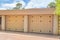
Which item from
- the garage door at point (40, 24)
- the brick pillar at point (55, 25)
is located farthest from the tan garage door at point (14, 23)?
the brick pillar at point (55, 25)

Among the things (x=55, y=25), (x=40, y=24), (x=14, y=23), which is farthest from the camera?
(x=14, y=23)

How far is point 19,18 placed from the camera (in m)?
25.3

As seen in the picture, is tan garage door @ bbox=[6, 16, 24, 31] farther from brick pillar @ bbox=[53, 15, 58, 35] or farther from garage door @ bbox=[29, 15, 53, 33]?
brick pillar @ bbox=[53, 15, 58, 35]

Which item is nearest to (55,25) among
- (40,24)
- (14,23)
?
(40,24)

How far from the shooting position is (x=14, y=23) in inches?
Answer: 1011

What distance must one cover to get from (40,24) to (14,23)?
13.1 ft

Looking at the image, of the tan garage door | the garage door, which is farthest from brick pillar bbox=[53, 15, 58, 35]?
the tan garage door

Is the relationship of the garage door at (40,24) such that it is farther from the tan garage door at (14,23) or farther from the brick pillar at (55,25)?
the tan garage door at (14,23)

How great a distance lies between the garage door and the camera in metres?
23.1

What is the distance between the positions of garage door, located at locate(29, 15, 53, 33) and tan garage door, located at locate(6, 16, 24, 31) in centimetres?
150

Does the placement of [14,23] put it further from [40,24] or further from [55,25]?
[55,25]

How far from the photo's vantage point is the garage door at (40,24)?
23.1 m

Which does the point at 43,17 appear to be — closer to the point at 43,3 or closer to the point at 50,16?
the point at 50,16

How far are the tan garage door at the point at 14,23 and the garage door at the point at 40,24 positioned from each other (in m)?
1.50
